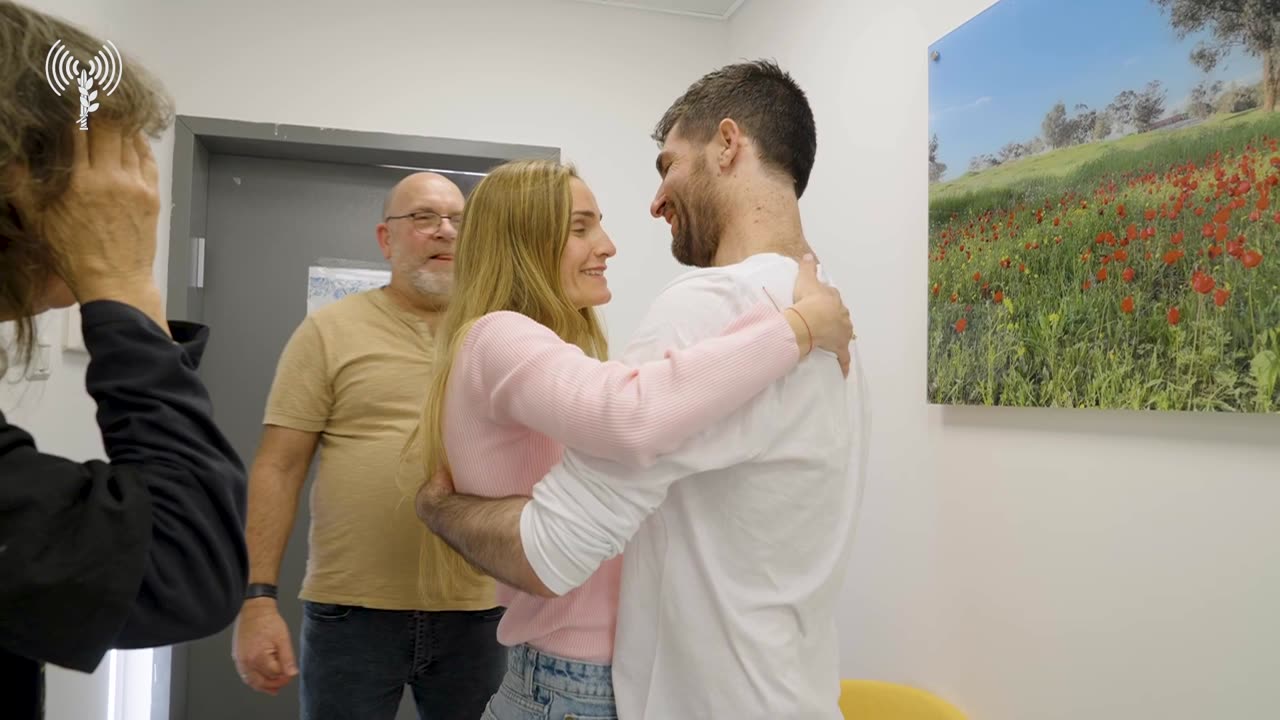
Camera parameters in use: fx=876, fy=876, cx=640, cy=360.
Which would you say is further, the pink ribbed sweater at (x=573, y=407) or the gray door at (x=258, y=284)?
the gray door at (x=258, y=284)

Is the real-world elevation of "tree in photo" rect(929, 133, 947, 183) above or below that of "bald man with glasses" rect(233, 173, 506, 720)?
above

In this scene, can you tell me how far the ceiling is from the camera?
326 centimetres

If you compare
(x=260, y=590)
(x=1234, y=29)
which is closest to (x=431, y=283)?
(x=260, y=590)

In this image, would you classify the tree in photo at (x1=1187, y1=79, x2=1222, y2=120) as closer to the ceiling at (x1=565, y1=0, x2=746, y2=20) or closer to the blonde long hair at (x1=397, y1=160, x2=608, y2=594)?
the blonde long hair at (x1=397, y1=160, x2=608, y2=594)

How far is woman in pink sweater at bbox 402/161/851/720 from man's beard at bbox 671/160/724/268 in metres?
0.13

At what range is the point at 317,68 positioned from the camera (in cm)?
302

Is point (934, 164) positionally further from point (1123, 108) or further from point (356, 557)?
point (356, 557)

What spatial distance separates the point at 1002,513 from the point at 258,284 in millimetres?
2510

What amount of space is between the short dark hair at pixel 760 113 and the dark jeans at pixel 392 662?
1087mm

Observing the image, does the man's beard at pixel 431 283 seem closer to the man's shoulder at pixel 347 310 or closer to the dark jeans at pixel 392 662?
the man's shoulder at pixel 347 310

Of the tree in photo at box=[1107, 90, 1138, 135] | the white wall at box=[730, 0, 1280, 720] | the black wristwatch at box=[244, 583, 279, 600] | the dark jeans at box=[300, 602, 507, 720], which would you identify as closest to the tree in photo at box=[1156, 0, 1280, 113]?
the tree in photo at box=[1107, 90, 1138, 135]

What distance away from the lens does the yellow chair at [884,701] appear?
1.98 m

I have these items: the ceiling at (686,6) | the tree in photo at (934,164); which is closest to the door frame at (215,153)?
the ceiling at (686,6)

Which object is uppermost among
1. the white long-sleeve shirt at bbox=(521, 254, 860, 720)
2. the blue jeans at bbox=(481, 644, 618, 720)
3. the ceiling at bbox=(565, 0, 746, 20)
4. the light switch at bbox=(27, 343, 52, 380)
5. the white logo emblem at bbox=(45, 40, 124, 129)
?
the ceiling at bbox=(565, 0, 746, 20)
